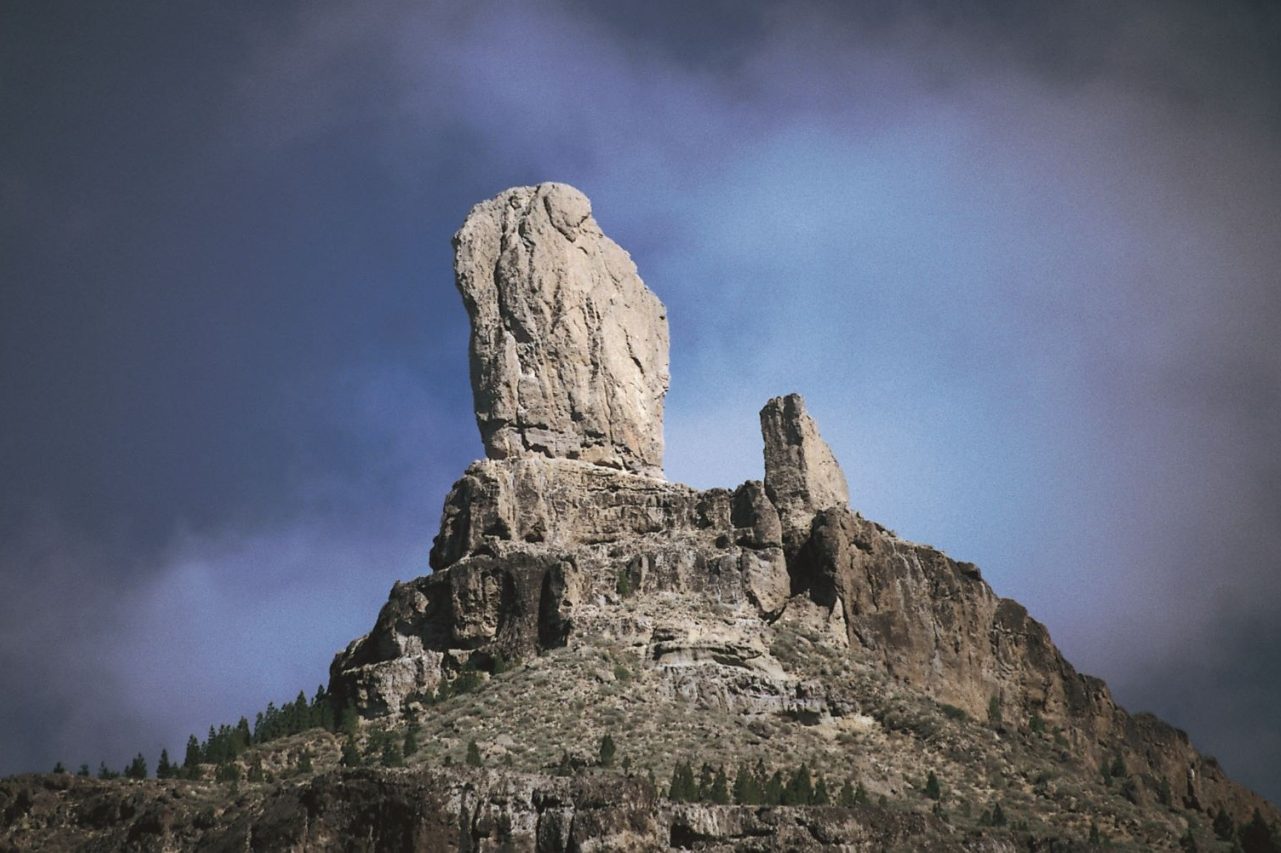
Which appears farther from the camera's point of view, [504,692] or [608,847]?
[504,692]

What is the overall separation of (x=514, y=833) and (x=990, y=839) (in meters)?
22.2

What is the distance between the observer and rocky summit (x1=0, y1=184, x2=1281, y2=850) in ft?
283

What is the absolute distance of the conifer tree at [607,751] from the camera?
320 ft

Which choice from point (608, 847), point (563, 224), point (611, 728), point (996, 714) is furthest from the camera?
point (563, 224)

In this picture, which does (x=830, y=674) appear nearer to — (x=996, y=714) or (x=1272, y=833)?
(x=996, y=714)

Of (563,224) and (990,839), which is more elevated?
(563,224)

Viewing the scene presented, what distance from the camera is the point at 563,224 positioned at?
456 ft

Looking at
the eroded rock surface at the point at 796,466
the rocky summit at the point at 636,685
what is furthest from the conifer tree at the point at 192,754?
the eroded rock surface at the point at 796,466

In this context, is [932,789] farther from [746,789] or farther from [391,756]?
[391,756]

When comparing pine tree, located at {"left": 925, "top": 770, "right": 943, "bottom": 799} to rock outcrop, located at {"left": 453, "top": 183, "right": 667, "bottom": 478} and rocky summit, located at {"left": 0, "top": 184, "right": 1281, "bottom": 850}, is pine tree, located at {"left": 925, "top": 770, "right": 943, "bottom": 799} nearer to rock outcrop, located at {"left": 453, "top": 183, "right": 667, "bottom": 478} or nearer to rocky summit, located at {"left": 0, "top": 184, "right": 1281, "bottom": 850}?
rocky summit, located at {"left": 0, "top": 184, "right": 1281, "bottom": 850}

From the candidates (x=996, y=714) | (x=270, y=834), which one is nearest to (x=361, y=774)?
(x=270, y=834)

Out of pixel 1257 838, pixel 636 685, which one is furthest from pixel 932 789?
pixel 1257 838

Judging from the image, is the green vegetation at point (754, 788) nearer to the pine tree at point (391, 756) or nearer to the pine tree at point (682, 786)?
the pine tree at point (682, 786)

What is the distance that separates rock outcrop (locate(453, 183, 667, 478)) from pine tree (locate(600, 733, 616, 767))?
110 ft
